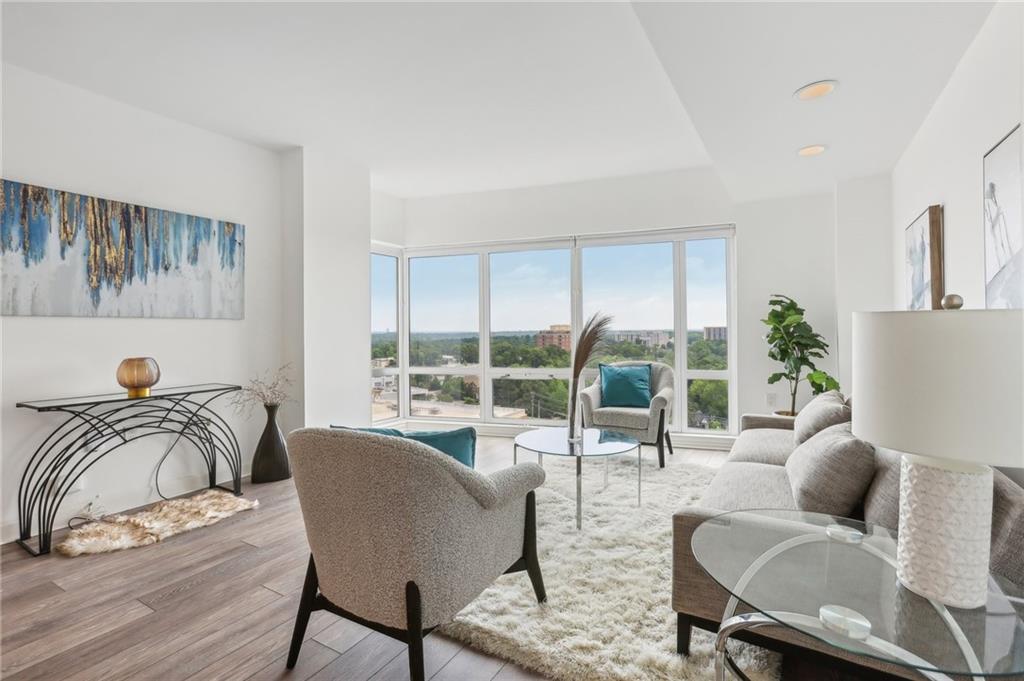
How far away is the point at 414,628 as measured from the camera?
5.11 feet

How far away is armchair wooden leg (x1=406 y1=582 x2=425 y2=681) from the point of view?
5.10 feet

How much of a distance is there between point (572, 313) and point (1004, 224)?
13.2 ft

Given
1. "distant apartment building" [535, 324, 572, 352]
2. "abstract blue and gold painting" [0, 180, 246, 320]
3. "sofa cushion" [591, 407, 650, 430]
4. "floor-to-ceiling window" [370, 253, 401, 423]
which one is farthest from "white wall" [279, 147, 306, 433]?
"distant apartment building" [535, 324, 572, 352]

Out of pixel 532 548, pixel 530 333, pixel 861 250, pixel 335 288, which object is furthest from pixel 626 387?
pixel 532 548

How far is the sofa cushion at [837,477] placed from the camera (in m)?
1.79

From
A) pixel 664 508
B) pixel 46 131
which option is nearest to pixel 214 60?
pixel 46 131

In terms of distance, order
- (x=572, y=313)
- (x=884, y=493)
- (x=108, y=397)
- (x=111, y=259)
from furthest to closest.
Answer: (x=572, y=313) → (x=111, y=259) → (x=108, y=397) → (x=884, y=493)

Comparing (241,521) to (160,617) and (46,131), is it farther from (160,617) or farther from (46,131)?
(46,131)

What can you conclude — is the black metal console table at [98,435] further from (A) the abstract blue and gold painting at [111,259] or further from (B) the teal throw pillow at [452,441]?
(B) the teal throw pillow at [452,441]

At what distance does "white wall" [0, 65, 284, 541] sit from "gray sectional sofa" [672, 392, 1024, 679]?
3.44 meters

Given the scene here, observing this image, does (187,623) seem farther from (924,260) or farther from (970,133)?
(924,260)

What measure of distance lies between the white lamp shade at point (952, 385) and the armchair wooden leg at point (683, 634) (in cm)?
98

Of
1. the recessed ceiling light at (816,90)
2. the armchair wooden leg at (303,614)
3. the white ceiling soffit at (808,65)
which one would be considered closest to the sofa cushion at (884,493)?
the white ceiling soffit at (808,65)

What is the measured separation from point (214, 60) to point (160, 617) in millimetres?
2751
